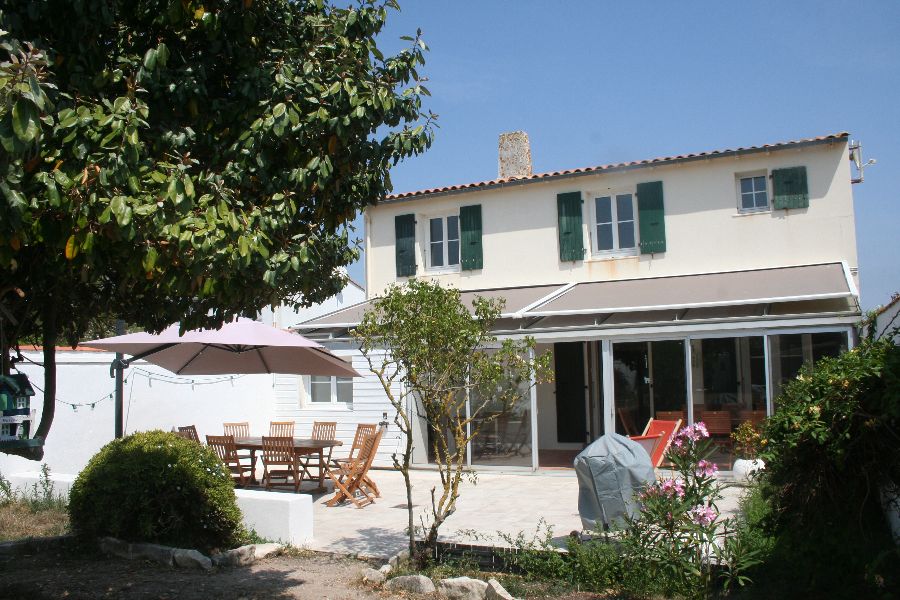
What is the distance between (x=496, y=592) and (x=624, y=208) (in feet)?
38.2

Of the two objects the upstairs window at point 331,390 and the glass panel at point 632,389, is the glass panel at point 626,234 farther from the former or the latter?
the upstairs window at point 331,390

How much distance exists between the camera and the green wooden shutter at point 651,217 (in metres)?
16.4

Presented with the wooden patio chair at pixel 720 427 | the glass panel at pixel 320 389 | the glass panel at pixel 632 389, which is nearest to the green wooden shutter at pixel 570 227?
the glass panel at pixel 632 389

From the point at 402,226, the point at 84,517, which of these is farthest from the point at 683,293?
the point at 84,517

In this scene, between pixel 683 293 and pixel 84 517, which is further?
pixel 683 293

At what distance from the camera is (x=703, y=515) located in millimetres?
6215

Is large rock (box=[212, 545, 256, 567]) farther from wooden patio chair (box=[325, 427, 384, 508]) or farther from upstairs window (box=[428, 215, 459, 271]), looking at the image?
upstairs window (box=[428, 215, 459, 271])

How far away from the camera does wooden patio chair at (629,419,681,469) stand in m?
11.3

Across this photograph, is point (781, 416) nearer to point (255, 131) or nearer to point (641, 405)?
point (255, 131)

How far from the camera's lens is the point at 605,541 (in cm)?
729

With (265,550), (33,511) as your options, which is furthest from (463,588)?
(33,511)

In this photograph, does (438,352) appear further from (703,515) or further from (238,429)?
(238,429)

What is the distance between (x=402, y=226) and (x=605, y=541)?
1248cm

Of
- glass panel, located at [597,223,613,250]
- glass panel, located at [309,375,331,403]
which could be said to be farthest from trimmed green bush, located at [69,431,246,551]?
glass panel, located at [597,223,613,250]
